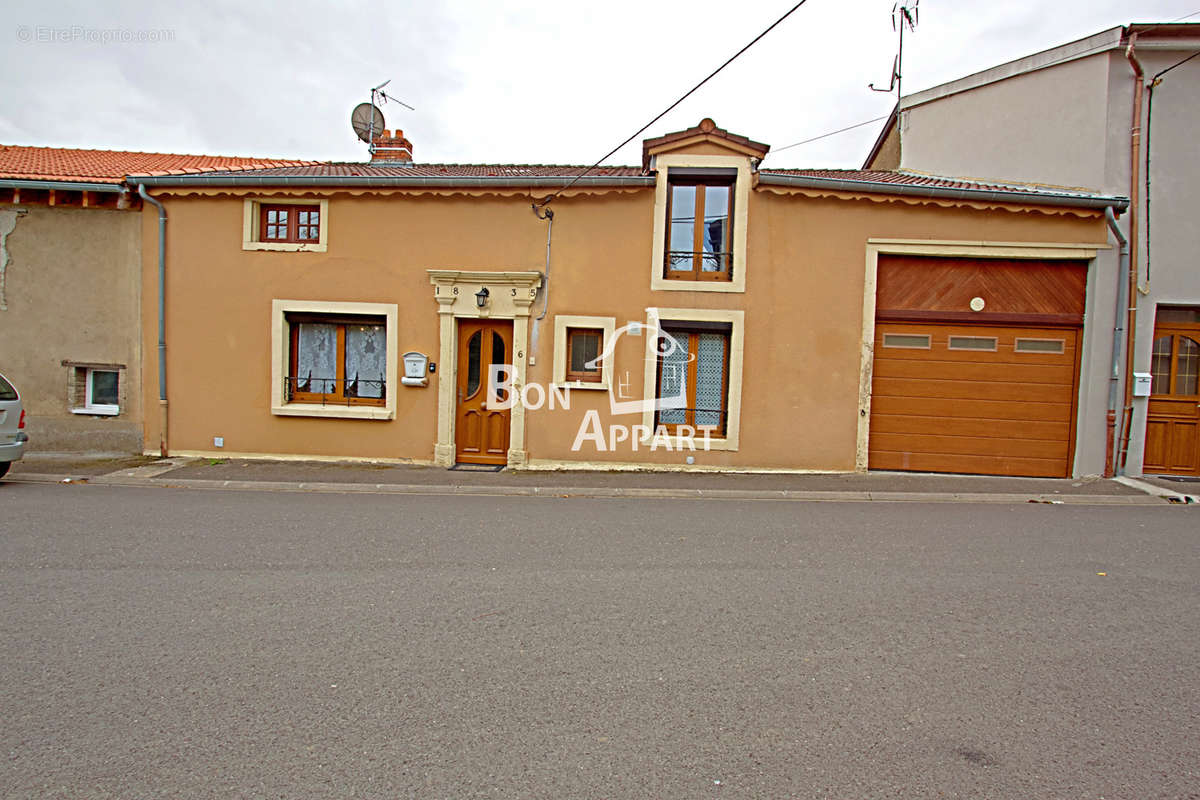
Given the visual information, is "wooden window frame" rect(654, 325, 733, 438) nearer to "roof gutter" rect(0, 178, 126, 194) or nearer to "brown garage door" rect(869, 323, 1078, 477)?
"brown garage door" rect(869, 323, 1078, 477)

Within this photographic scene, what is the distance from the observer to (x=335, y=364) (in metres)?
11.2

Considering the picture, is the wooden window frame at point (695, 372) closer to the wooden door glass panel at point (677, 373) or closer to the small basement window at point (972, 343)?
the wooden door glass panel at point (677, 373)

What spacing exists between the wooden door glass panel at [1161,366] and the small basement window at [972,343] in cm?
224

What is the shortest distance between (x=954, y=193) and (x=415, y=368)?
8082mm

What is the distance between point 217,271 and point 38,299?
2793mm

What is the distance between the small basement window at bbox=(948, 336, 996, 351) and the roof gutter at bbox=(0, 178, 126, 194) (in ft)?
40.9

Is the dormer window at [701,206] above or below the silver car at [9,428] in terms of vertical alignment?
above

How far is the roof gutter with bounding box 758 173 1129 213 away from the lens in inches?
388

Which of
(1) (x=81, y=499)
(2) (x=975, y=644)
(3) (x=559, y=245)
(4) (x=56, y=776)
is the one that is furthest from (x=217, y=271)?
(2) (x=975, y=644)

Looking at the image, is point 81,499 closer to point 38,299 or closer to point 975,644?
point 38,299

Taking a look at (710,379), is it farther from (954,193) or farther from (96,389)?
(96,389)

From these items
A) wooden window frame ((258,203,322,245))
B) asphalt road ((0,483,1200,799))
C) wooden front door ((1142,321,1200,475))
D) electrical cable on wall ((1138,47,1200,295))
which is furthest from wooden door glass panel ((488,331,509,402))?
wooden front door ((1142,321,1200,475))

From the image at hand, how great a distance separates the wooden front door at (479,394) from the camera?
10.8m

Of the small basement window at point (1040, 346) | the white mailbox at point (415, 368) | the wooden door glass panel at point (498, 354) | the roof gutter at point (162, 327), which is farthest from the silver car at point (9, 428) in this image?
the small basement window at point (1040, 346)
